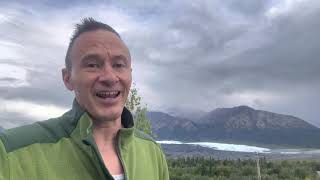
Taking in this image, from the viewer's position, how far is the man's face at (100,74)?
6.47ft

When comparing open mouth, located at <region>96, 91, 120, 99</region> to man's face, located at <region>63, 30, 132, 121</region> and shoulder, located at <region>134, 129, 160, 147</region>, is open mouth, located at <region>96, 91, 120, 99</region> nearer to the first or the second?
man's face, located at <region>63, 30, 132, 121</region>

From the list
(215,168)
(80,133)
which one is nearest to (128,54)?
(80,133)

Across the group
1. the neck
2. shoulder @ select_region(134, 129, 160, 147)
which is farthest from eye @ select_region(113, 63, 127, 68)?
shoulder @ select_region(134, 129, 160, 147)

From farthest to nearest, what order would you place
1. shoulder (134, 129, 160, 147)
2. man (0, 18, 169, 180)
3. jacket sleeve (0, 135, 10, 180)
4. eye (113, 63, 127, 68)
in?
shoulder (134, 129, 160, 147), eye (113, 63, 127, 68), man (0, 18, 169, 180), jacket sleeve (0, 135, 10, 180)

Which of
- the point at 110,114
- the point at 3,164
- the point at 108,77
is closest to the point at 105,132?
the point at 110,114

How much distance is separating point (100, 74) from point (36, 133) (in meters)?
0.31

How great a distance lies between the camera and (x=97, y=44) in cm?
202

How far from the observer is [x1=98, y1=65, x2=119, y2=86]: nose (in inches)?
77.4

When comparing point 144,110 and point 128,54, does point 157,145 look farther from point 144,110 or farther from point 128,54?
point 144,110

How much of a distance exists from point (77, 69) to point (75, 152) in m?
0.31

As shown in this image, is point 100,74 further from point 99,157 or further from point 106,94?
point 99,157

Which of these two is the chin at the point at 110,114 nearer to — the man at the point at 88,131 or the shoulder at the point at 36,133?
the man at the point at 88,131

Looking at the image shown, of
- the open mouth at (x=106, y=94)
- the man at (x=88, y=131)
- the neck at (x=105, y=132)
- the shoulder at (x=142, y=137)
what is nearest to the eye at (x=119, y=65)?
the man at (x=88, y=131)

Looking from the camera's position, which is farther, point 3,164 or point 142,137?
point 142,137
